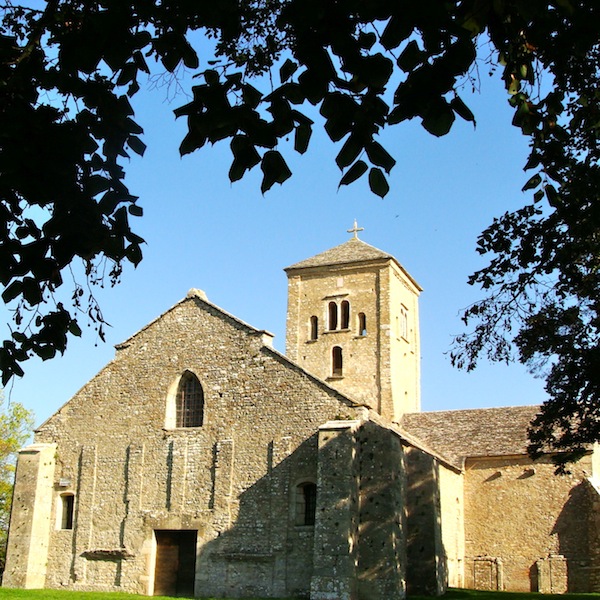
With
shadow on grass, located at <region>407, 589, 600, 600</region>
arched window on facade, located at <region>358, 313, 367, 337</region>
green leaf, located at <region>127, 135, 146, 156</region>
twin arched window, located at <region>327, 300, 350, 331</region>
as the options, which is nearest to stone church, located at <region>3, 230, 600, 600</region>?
shadow on grass, located at <region>407, 589, 600, 600</region>

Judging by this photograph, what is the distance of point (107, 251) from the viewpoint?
6.88 metres

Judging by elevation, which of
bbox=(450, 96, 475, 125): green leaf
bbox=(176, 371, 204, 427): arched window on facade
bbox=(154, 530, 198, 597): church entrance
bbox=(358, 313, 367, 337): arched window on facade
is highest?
bbox=(358, 313, 367, 337): arched window on facade

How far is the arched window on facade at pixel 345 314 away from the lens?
38803mm

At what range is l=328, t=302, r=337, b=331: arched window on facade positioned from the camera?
128ft

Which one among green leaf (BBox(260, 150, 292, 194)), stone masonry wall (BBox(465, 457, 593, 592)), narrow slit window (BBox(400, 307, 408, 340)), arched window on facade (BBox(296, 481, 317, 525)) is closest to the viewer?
green leaf (BBox(260, 150, 292, 194))

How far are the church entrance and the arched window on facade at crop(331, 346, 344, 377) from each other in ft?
47.8

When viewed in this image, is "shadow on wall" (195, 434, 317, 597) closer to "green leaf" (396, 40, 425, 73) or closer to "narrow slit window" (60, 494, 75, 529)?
"narrow slit window" (60, 494, 75, 529)

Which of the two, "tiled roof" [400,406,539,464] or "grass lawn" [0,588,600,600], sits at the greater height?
"tiled roof" [400,406,539,464]

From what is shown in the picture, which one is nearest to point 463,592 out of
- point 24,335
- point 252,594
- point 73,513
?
point 252,594

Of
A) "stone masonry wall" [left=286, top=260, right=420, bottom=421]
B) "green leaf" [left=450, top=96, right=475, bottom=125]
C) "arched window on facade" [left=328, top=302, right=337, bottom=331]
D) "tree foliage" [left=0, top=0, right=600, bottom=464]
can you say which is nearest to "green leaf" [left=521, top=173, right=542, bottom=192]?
"tree foliage" [left=0, top=0, right=600, bottom=464]

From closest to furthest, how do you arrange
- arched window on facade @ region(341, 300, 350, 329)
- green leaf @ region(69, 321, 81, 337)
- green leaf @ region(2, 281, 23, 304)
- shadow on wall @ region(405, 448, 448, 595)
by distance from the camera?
green leaf @ region(2, 281, 23, 304) → green leaf @ region(69, 321, 81, 337) → shadow on wall @ region(405, 448, 448, 595) → arched window on facade @ region(341, 300, 350, 329)

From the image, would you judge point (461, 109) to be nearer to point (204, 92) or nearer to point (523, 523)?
point (204, 92)

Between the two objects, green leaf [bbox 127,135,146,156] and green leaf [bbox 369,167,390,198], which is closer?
green leaf [bbox 369,167,390,198]

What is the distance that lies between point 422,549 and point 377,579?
401 centimetres
